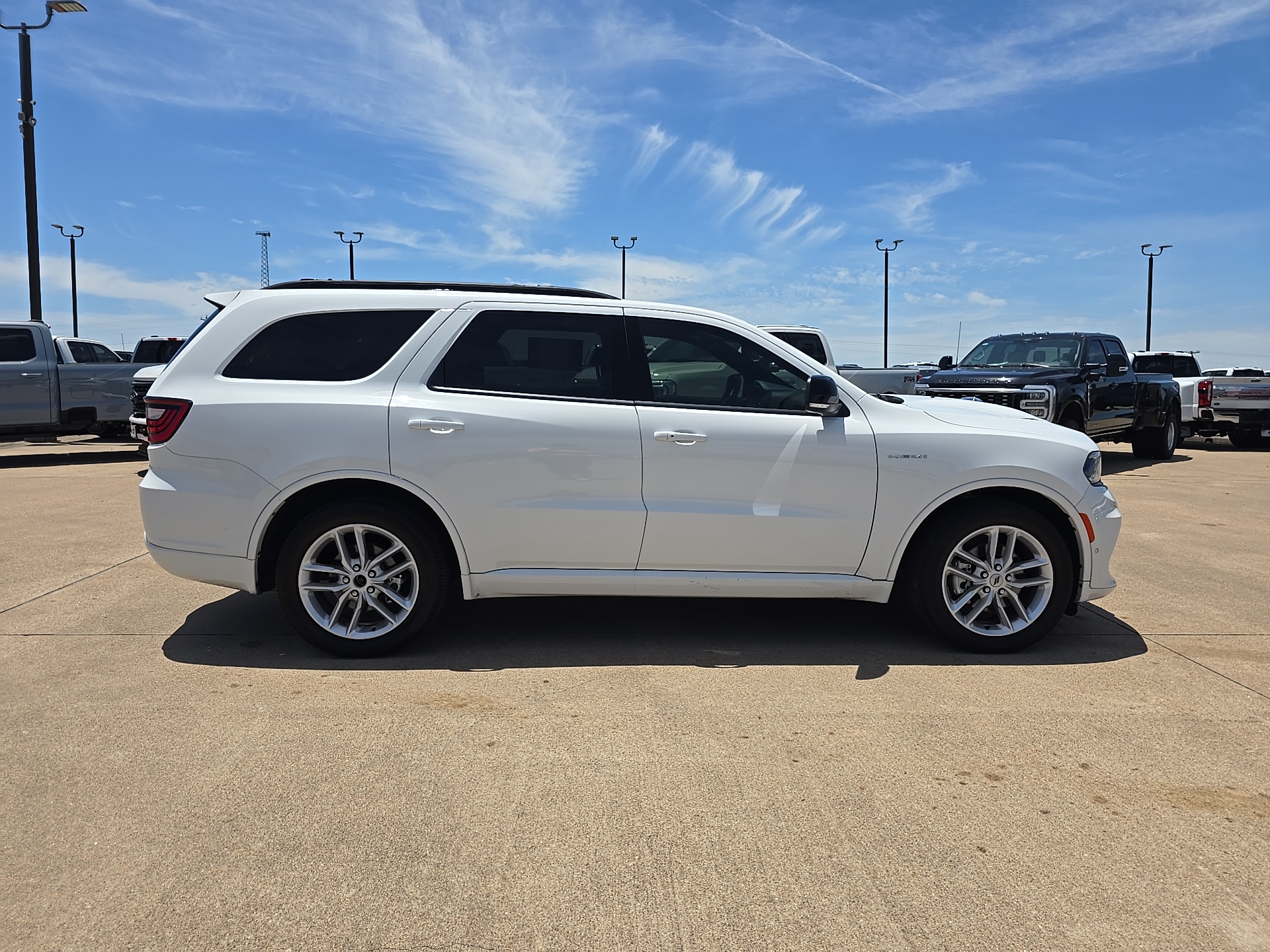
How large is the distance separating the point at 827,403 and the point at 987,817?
2243 millimetres

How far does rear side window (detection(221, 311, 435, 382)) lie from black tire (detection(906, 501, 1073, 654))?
9.34 ft

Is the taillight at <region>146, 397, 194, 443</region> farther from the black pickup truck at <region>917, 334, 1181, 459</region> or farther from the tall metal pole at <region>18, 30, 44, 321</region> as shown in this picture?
the tall metal pole at <region>18, 30, 44, 321</region>

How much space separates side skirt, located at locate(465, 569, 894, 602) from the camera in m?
4.91

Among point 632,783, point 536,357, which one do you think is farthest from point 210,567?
point 632,783

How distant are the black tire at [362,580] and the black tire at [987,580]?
2.44 metres

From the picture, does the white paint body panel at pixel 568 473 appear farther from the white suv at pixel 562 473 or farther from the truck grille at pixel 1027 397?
the truck grille at pixel 1027 397

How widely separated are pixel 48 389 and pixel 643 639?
13.6 metres

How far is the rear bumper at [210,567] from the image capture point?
4.84 meters

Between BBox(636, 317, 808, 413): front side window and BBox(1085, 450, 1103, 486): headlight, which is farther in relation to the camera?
BBox(1085, 450, 1103, 486): headlight

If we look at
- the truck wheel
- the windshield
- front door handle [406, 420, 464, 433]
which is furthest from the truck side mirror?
the windshield

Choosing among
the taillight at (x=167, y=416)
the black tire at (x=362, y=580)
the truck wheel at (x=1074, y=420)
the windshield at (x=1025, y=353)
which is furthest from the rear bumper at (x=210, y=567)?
the windshield at (x=1025, y=353)

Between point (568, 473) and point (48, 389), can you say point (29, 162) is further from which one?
point (568, 473)

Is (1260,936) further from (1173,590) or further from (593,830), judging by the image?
(1173,590)

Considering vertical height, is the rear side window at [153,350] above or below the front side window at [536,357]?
above
